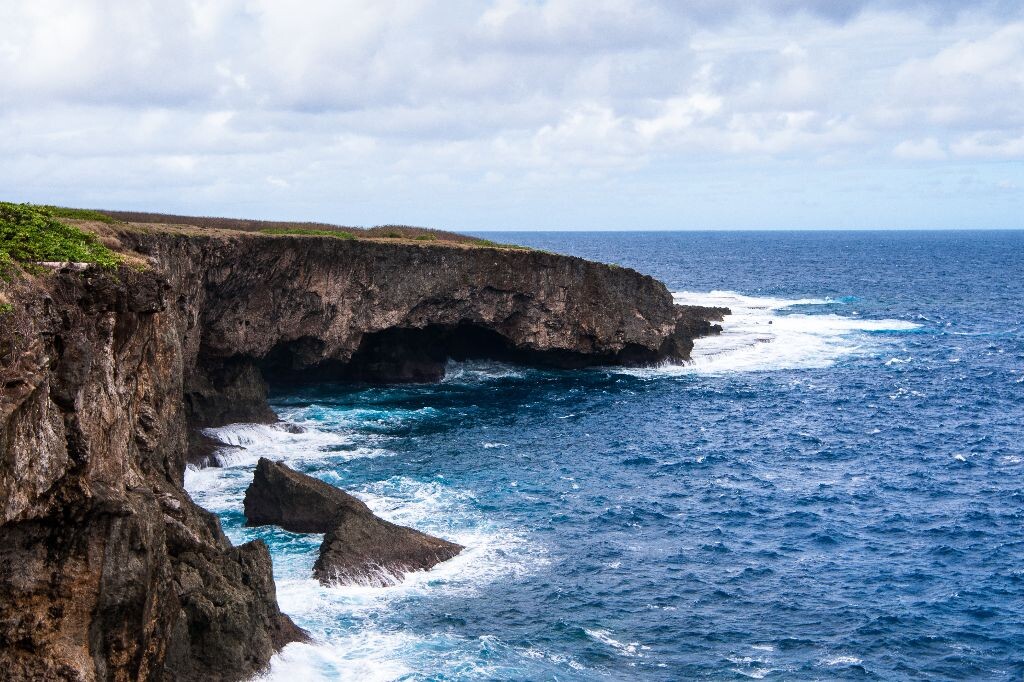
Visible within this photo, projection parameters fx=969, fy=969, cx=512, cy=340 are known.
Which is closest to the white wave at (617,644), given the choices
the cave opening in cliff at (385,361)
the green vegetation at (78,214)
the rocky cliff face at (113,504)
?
the rocky cliff face at (113,504)

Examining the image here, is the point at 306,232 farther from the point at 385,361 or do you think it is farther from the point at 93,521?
the point at 93,521

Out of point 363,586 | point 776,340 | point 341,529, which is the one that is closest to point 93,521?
point 363,586

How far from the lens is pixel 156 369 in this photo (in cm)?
2642

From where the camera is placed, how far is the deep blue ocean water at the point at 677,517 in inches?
1093

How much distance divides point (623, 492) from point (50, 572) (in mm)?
26810

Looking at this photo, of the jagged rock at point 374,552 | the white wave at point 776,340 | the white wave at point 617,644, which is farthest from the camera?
the white wave at point 776,340

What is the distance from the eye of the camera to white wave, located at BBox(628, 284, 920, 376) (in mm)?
72250

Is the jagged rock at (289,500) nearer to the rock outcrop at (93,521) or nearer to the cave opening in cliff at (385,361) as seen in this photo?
the rock outcrop at (93,521)

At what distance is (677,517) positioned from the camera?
39156 millimetres

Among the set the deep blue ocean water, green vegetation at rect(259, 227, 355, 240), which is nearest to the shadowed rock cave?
the deep blue ocean water

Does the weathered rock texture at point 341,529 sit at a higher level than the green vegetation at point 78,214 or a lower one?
lower

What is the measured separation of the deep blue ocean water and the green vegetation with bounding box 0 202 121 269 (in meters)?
11.6

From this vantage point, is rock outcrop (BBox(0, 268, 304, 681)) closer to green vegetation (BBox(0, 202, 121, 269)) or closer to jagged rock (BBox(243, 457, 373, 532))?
green vegetation (BBox(0, 202, 121, 269))

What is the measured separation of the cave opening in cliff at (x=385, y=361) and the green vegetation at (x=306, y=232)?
21.5 feet
